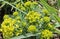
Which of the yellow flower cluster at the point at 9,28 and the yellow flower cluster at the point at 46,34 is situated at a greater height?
the yellow flower cluster at the point at 9,28

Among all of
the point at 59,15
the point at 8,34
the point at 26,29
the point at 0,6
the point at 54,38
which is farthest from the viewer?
the point at 0,6

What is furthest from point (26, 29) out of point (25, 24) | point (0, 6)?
point (0, 6)

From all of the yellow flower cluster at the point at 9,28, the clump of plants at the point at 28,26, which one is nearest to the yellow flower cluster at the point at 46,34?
the clump of plants at the point at 28,26

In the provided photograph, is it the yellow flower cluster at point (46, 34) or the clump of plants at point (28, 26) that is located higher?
the clump of plants at point (28, 26)

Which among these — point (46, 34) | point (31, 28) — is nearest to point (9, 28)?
point (31, 28)

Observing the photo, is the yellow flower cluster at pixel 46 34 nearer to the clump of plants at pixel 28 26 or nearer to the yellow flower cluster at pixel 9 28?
the clump of plants at pixel 28 26

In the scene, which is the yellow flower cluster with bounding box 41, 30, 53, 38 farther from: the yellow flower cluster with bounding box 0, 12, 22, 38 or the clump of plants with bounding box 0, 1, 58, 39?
the yellow flower cluster with bounding box 0, 12, 22, 38

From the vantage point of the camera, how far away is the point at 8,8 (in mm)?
2254

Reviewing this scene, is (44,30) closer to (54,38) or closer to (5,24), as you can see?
(5,24)

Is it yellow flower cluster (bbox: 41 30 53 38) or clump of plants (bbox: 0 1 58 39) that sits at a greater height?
clump of plants (bbox: 0 1 58 39)

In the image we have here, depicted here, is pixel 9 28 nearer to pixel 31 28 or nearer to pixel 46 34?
pixel 31 28

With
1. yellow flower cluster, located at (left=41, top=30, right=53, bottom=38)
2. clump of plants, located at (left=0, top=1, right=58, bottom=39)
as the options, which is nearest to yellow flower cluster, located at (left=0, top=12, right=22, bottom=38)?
clump of plants, located at (left=0, top=1, right=58, bottom=39)

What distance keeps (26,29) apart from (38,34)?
0.10 m

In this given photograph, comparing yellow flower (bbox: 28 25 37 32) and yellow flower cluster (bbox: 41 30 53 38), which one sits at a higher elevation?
yellow flower (bbox: 28 25 37 32)
